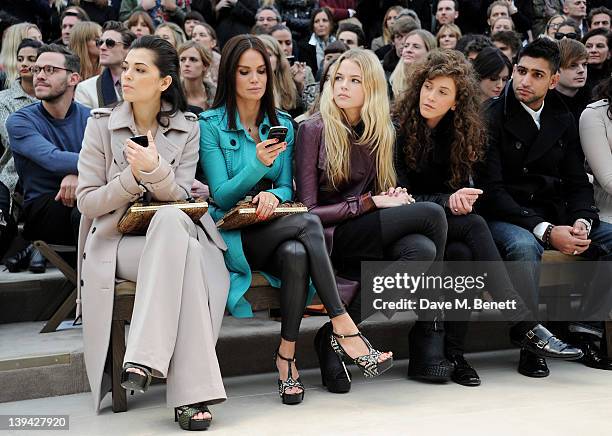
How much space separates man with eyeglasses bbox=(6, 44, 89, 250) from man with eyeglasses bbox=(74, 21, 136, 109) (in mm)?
589

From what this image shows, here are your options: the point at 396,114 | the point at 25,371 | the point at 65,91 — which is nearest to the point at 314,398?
the point at 25,371

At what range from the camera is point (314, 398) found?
13.2ft

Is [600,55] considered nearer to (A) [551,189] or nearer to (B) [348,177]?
(A) [551,189]

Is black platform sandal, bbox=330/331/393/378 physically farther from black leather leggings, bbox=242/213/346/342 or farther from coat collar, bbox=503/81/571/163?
coat collar, bbox=503/81/571/163

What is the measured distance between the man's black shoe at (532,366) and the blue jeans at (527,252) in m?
0.22

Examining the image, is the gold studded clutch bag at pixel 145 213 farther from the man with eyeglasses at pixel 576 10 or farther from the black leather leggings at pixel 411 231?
the man with eyeglasses at pixel 576 10

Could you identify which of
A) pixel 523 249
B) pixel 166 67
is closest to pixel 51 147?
pixel 166 67

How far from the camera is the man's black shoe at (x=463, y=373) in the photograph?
423 centimetres

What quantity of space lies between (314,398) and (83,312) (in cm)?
104

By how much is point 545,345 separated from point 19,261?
2.71 meters

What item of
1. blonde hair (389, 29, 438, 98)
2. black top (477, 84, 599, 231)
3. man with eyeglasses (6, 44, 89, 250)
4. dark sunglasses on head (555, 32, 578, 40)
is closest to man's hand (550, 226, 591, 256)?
black top (477, 84, 599, 231)

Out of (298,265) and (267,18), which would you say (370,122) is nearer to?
(298,265)

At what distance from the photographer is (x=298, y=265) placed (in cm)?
390

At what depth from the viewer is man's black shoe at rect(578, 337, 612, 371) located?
4.63 metres
